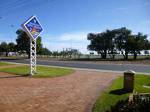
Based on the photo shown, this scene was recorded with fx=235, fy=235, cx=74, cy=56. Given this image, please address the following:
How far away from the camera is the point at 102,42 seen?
54.1 meters

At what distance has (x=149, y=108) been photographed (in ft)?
18.6

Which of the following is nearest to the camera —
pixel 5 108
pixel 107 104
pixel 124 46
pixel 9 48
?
pixel 5 108

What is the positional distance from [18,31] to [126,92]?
52430mm

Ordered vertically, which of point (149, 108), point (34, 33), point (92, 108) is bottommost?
point (92, 108)

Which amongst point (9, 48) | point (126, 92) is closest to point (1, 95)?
point (126, 92)

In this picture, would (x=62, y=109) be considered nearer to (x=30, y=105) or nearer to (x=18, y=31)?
(x=30, y=105)

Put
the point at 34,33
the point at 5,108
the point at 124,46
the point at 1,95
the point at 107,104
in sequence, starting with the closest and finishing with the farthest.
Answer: the point at 5,108
the point at 107,104
the point at 1,95
the point at 34,33
the point at 124,46

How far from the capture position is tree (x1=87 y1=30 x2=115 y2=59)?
52.8 meters

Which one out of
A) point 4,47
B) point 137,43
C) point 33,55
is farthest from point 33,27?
point 4,47

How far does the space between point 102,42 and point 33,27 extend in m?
38.1

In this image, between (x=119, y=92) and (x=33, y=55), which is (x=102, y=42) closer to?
(x=33, y=55)

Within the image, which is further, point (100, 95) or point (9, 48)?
point (9, 48)

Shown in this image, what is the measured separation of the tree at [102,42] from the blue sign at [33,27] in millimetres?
36447

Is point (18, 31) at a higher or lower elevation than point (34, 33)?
higher
